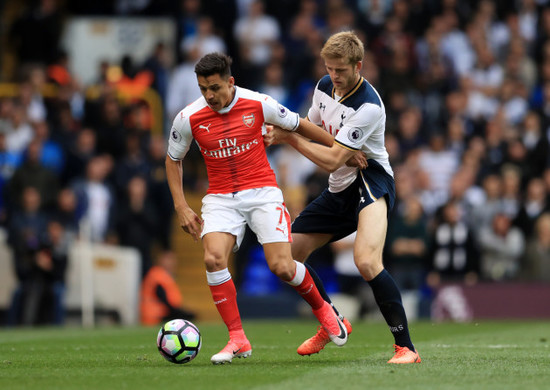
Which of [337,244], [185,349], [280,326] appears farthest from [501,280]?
[185,349]

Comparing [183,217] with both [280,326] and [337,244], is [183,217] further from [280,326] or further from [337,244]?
[337,244]

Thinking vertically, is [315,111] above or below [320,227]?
above

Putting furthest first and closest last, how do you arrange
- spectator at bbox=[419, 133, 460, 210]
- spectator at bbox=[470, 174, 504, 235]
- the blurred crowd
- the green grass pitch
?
spectator at bbox=[419, 133, 460, 210]
spectator at bbox=[470, 174, 504, 235]
the blurred crowd
the green grass pitch

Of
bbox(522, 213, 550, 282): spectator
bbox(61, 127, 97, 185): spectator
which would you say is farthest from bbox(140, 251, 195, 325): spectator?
bbox(522, 213, 550, 282): spectator

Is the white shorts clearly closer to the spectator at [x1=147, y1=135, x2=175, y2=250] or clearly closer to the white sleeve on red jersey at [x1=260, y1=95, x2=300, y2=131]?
the white sleeve on red jersey at [x1=260, y1=95, x2=300, y2=131]

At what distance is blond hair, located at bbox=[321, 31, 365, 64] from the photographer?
8031 mm

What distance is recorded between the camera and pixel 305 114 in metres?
17.3

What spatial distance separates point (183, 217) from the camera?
323 inches

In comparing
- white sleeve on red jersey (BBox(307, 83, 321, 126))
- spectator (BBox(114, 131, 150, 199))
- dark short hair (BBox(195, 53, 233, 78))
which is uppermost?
spectator (BBox(114, 131, 150, 199))

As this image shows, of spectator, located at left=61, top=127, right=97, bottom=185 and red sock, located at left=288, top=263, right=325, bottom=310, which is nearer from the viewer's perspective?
red sock, located at left=288, top=263, right=325, bottom=310

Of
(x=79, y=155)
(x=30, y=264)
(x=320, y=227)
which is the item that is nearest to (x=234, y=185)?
(x=320, y=227)

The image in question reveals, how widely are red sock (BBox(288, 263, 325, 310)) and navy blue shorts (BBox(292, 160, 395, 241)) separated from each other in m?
0.53

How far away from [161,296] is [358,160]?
8.23 metres

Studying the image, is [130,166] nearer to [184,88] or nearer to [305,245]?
[184,88]
